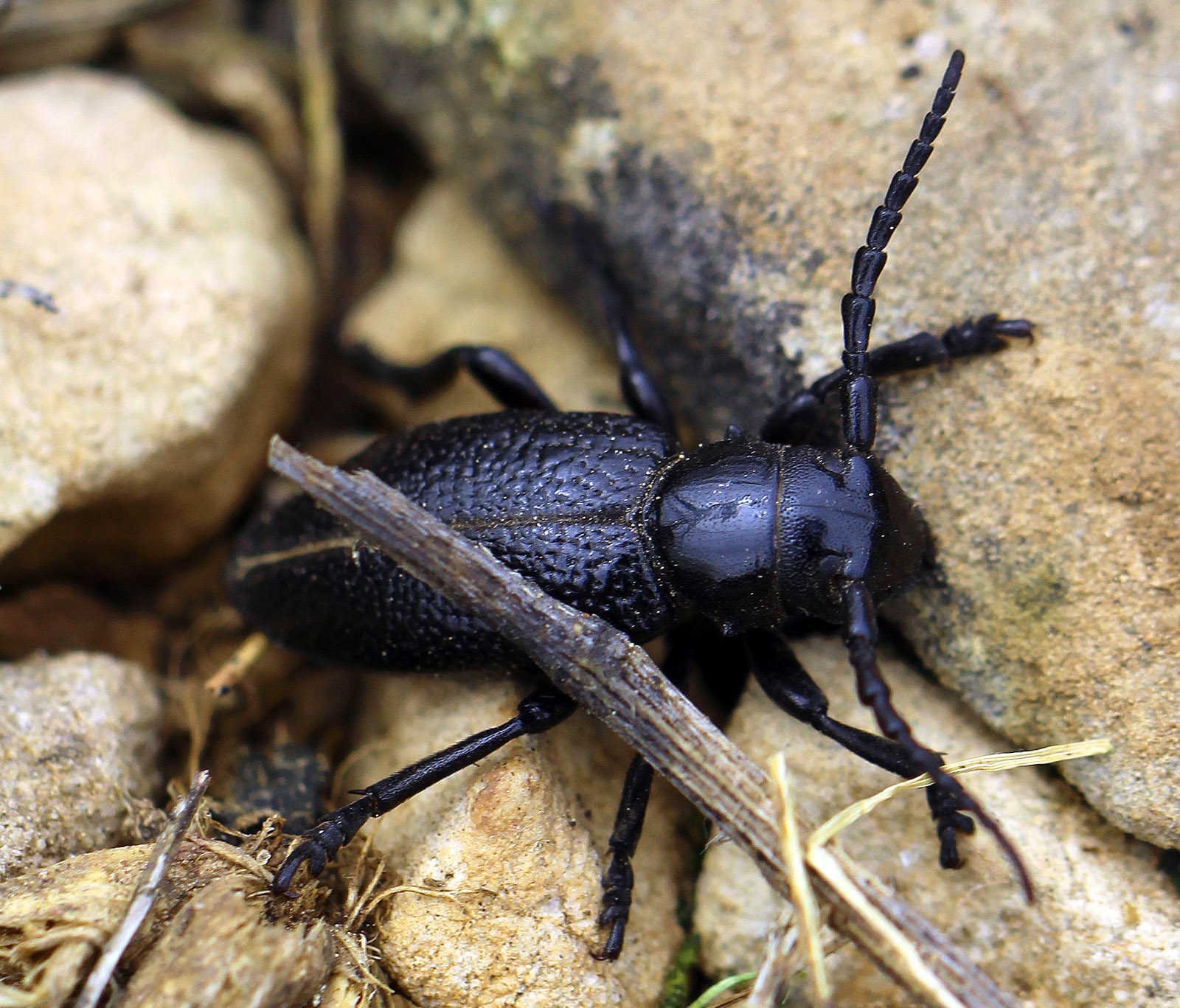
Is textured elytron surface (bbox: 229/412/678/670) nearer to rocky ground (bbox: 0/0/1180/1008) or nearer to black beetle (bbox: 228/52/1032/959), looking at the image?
black beetle (bbox: 228/52/1032/959)

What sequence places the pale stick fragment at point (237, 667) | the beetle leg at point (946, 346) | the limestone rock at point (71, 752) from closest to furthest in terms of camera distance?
the limestone rock at point (71, 752)
the beetle leg at point (946, 346)
the pale stick fragment at point (237, 667)

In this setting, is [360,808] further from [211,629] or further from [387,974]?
[211,629]

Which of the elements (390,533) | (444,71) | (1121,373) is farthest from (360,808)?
(444,71)

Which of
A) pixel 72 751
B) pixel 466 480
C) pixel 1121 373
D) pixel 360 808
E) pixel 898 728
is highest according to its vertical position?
pixel 1121 373

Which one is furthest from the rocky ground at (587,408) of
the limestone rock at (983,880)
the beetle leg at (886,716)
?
the beetle leg at (886,716)

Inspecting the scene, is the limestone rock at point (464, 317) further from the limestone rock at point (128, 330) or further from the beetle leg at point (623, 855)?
the beetle leg at point (623, 855)

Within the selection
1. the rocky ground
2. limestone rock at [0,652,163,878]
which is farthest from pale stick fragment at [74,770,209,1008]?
limestone rock at [0,652,163,878]
